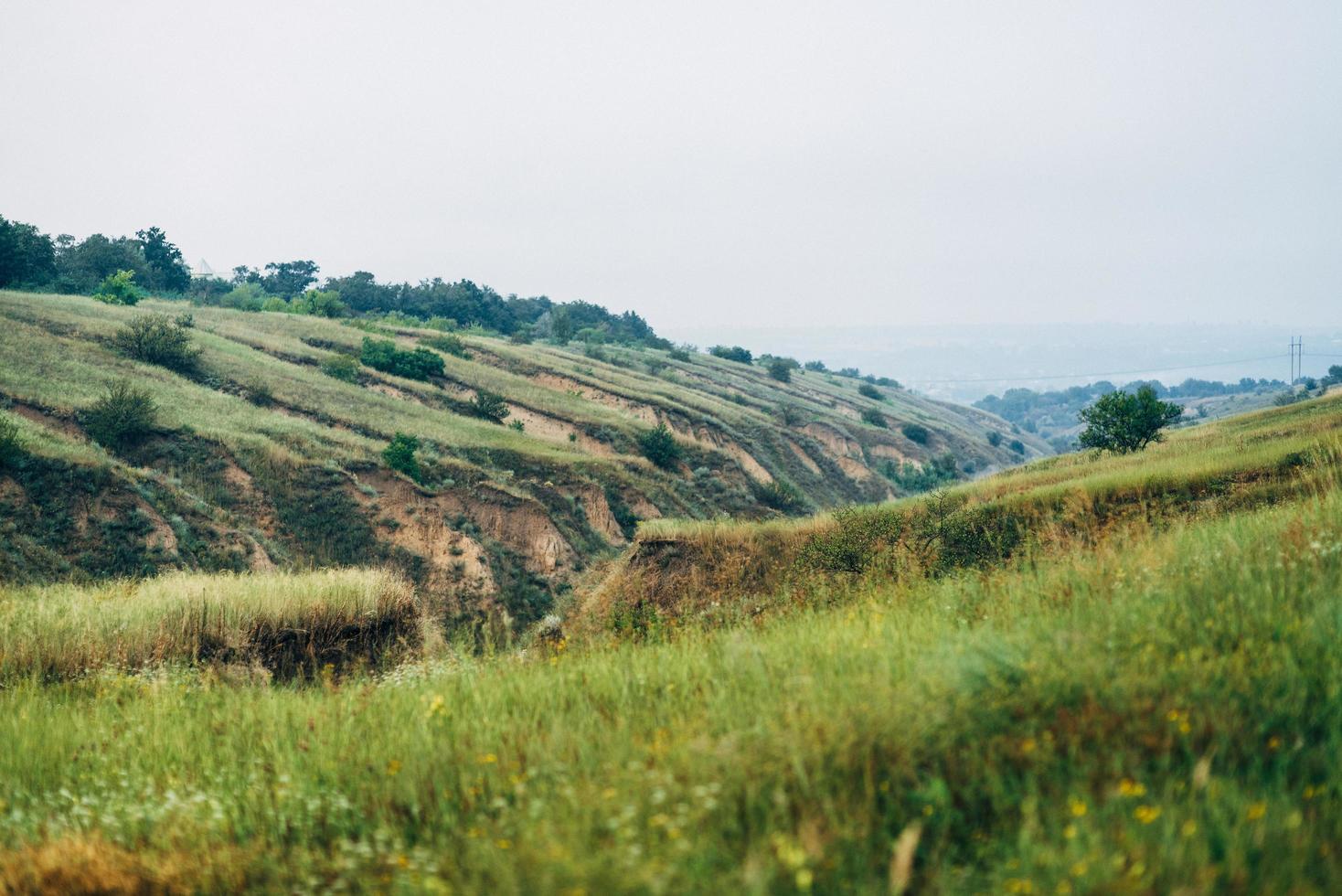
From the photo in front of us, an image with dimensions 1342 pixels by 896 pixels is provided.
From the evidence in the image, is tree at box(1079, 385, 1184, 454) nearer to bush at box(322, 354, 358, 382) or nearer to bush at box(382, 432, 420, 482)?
bush at box(382, 432, 420, 482)

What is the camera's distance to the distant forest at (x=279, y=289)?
65000 millimetres

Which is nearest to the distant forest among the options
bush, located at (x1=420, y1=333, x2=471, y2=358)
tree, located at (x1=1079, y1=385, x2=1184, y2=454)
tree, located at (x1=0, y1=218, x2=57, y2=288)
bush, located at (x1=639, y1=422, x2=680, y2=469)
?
tree, located at (x1=0, y1=218, x2=57, y2=288)

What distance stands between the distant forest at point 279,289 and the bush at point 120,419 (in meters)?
41.3

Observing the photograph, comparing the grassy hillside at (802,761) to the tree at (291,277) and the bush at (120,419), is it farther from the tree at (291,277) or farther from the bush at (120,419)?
the tree at (291,277)

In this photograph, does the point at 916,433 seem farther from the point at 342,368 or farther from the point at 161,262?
the point at 161,262

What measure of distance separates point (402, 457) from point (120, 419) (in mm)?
9603

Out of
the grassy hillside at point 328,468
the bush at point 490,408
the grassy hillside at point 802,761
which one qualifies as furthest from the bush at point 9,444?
the bush at point 490,408

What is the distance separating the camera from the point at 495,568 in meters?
30.0

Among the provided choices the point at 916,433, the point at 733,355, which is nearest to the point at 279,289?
the point at 733,355

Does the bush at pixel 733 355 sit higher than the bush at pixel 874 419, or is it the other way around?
the bush at pixel 733 355

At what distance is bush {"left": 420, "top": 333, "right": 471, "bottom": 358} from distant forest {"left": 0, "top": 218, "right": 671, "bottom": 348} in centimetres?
2330

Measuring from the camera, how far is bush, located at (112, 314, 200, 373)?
39.3 m

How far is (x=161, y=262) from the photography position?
294 feet

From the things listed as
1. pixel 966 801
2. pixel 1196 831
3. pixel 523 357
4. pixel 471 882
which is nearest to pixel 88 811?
pixel 471 882
